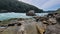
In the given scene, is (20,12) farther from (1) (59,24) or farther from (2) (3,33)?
(1) (59,24)

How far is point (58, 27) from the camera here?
8.38ft

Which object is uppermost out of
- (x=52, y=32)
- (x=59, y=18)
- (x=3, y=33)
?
(x=59, y=18)

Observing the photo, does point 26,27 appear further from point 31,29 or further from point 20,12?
point 20,12

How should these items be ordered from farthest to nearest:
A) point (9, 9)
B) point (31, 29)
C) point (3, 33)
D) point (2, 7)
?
point (2, 7) → point (9, 9) → point (3, 33) → point (31, 29)

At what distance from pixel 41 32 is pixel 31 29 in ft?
1.68

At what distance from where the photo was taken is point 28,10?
605 inches

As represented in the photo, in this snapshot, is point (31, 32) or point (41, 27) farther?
point (41, 27)

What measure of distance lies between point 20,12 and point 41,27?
772 centimetres

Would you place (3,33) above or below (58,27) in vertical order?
below

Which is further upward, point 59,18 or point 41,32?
point 59,18

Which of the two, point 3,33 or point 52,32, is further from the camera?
point 3,33

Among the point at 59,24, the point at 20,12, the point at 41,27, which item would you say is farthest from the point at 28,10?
the point at 59,24

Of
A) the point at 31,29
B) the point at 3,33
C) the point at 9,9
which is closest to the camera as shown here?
the point at 31,29

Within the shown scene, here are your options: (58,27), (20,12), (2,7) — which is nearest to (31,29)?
(58,27)
